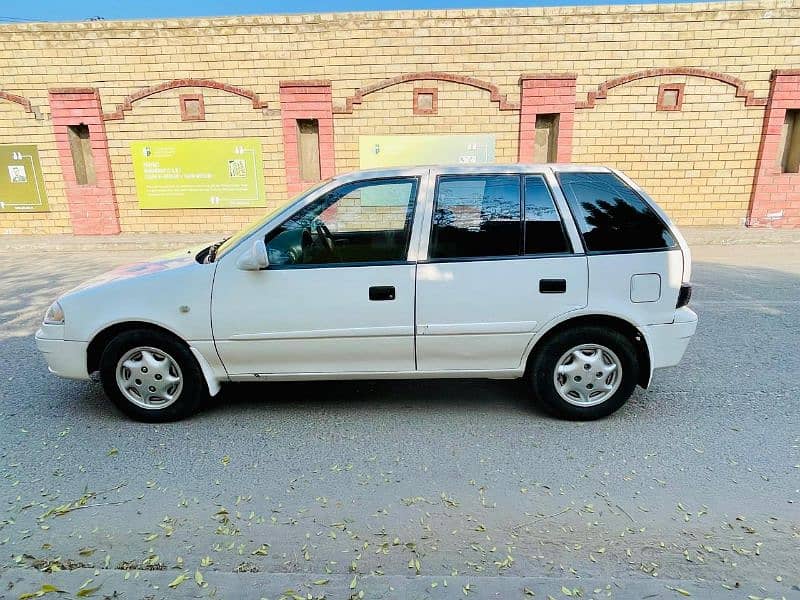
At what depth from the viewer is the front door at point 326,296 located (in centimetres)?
317

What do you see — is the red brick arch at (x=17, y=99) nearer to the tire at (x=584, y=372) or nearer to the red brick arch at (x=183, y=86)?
the red brick arch at (x=183, y=86)

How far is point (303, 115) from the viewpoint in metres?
12.1

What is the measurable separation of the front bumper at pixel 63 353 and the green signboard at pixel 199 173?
9856 millimetres

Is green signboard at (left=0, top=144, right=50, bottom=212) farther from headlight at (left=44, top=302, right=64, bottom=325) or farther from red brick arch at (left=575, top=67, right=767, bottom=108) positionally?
red brick arch at (left=575, top=67, right=767, bottom=108)

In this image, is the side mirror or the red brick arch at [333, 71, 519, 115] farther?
the red brick arch at [333, 71, 519, 115]

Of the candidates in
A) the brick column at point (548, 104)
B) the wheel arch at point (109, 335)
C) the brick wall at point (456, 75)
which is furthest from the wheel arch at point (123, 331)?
the brick column at point (548, 104)

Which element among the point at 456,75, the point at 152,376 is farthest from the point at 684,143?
the point at 152,376

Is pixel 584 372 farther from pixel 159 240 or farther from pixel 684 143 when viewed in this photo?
pixel 159 240

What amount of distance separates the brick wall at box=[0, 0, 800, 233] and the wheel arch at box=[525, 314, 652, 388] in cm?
993

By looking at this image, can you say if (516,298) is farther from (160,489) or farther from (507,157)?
(507,157)

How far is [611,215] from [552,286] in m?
0.67

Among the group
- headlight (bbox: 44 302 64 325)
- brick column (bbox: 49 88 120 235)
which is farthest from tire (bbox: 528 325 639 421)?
brick column (bbox: 49 88 120 235)

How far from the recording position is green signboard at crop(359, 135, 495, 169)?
12.2m

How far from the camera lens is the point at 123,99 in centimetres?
1206
